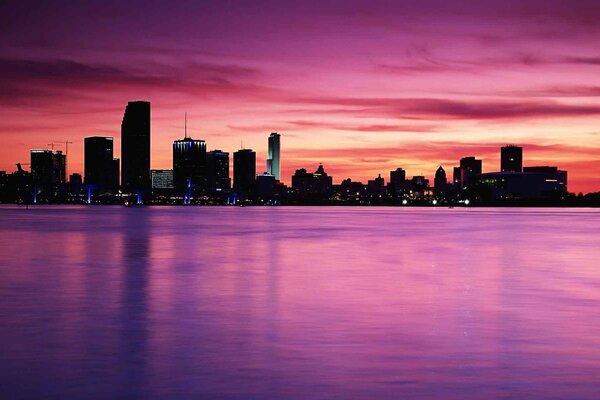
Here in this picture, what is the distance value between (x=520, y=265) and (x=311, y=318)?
22273 millimetres

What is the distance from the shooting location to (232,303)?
24.2 metres

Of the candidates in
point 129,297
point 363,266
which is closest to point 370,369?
point 129,297

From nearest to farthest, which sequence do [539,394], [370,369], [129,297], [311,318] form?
[539,394]
[370,369]
[311,318]
[129,297]

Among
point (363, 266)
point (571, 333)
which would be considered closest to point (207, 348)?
point (571, 333)

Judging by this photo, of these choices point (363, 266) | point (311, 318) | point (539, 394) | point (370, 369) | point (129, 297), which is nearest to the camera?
point (539, 394)

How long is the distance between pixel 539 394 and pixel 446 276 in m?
21.5

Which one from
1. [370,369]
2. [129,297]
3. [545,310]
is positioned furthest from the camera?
[129,297]

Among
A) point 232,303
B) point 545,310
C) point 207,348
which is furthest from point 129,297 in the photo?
point 545,310

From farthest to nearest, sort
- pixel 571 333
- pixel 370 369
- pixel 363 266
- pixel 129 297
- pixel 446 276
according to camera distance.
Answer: pixel 363 266 < pixel 446 276 < pixel 129 297 < pixel 571 333 < pixel 370 369

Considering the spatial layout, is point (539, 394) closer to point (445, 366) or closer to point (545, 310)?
point (445, 366)

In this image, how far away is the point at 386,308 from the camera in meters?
23.0

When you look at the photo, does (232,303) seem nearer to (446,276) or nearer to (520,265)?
(446,276)

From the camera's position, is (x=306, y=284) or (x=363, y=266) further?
(x=363, y=266)

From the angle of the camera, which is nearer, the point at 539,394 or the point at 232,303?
the point at 539,394
